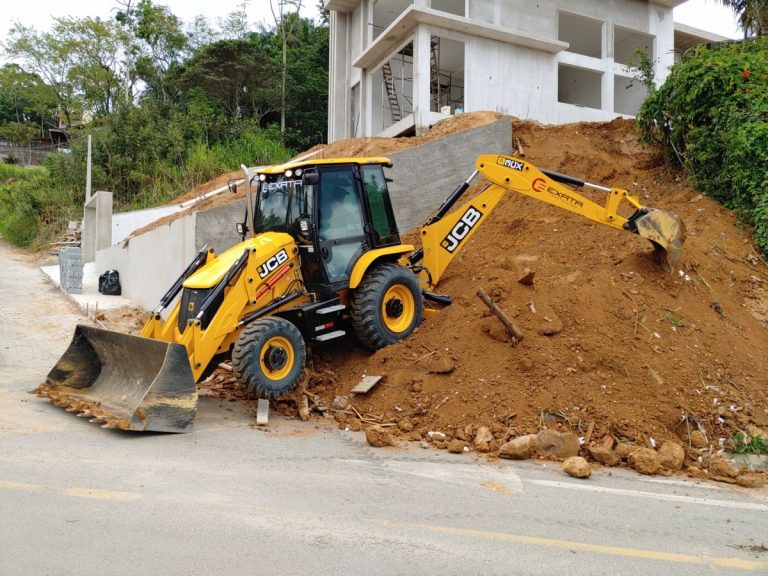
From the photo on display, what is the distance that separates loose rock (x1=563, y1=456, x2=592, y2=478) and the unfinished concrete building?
618 inches

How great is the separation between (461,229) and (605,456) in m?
4.20

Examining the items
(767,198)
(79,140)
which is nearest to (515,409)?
(767,198)

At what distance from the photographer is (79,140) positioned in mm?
30500

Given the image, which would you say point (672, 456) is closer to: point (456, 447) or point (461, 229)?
point (456, 447)

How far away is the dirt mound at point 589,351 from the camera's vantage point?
23.1 ft

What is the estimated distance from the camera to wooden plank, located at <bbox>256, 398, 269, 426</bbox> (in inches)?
278

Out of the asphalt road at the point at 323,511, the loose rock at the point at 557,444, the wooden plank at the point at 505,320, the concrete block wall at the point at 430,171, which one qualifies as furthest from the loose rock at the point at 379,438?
the concrete block wall at the point at 430,171

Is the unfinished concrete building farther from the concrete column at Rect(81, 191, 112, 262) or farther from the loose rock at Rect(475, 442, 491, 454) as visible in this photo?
the loose rock at Rect(475, 442, 491, 454)

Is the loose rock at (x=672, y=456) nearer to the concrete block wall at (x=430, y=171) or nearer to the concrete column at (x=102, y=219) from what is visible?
the concrete block wall at (x=430, y=171)

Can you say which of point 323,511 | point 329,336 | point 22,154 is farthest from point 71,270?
point 22,154

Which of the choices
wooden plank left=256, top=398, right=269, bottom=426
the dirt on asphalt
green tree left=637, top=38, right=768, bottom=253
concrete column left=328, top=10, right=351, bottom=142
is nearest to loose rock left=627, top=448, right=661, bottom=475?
the dirt on asphalt

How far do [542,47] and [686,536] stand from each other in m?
20.9

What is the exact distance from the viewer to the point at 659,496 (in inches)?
214

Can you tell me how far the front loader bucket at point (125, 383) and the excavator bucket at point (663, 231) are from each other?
6.03m
